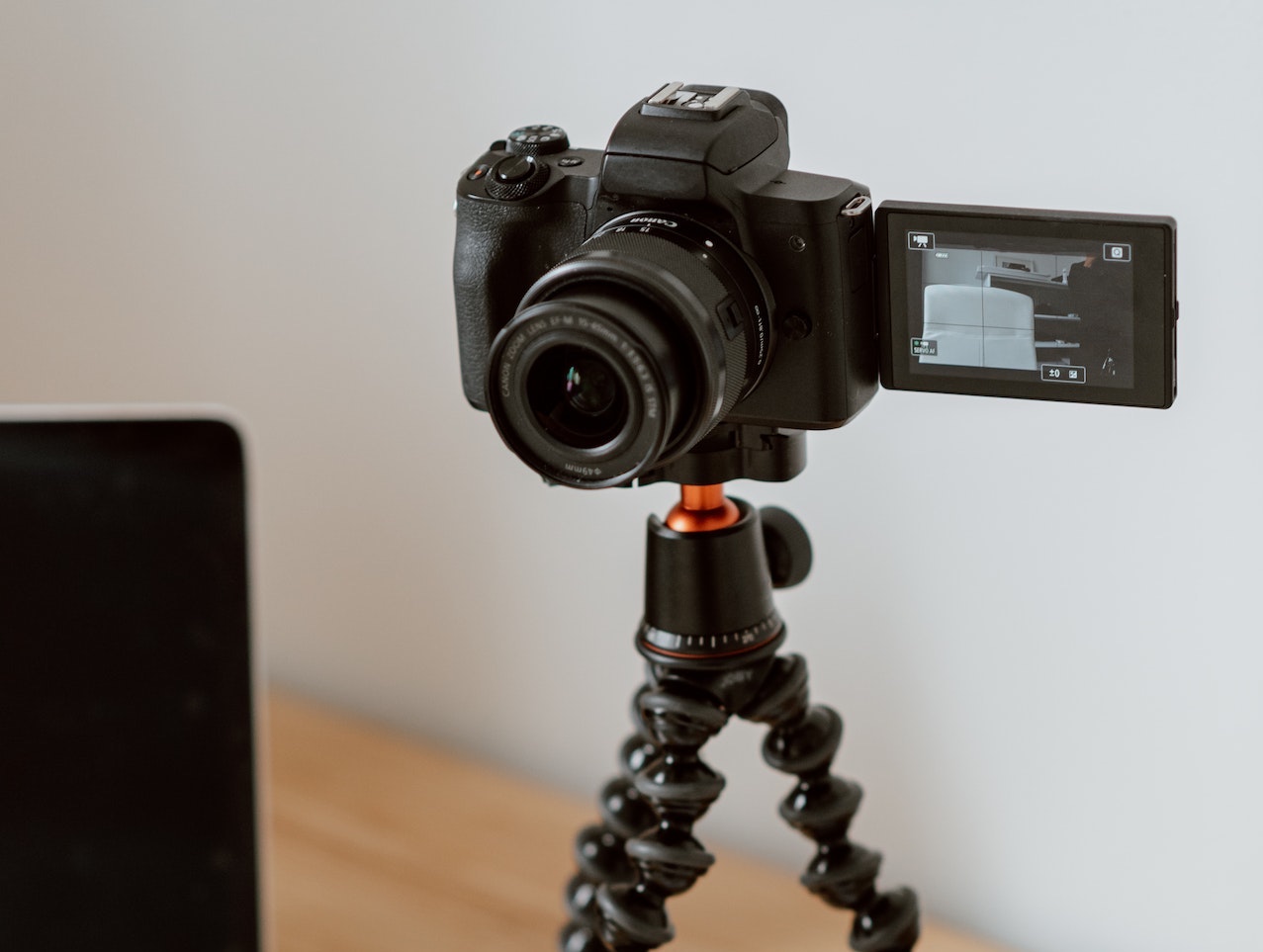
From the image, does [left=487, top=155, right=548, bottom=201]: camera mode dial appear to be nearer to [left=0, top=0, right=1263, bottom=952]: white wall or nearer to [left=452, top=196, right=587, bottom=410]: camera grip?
[left=452, top=196, right=587, bottom=410]: camera grip

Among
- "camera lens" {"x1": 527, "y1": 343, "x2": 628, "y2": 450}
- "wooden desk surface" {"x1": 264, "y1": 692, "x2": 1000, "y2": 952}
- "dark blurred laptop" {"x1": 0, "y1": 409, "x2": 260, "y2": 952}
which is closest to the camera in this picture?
"dark blurred laptop" {"x1": 0, "y1": 409, "x2": 260, "y2": 952}


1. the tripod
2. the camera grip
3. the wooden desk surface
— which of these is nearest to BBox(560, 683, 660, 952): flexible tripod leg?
the tripod

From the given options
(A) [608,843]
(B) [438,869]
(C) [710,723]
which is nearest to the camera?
(C) [710,723]

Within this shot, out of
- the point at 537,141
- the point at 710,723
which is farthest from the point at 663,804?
the point at 537,141

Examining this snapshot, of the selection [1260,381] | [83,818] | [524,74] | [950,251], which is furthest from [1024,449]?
[83,818]

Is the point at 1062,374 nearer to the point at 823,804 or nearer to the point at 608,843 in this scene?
the point at 823,804

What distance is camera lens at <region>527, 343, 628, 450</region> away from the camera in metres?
0.67

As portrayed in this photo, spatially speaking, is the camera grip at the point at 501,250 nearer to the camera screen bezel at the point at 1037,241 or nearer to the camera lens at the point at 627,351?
the camera lens at the point at 627,351

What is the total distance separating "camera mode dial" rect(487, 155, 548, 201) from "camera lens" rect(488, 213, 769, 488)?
5 cm

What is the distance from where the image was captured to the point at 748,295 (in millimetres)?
682

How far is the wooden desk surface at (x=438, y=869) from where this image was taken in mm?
1008

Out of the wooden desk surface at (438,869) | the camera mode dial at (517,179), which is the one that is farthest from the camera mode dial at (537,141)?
the wooden desk surface at (438,869)

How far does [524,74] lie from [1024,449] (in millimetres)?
A: 398

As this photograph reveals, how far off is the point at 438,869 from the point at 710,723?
1.22 feet
